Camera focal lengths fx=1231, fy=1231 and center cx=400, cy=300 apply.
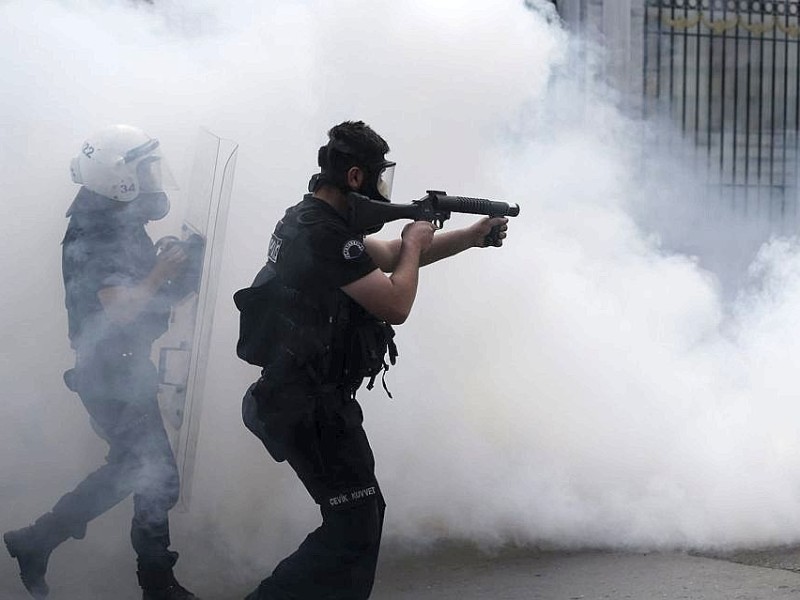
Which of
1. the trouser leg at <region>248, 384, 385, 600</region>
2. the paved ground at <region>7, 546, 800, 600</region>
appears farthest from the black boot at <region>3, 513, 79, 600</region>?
the trouser leg at <region>248, 384, 385, 600</region>

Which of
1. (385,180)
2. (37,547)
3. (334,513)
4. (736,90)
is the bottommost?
(37,547)

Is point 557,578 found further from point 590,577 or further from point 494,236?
point 494,236

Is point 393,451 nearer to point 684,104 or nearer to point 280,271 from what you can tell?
point 280,271

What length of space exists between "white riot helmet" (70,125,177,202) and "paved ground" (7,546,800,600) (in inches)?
55.2

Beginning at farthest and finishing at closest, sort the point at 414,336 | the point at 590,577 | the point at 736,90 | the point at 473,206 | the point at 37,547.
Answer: the point at 736,90 < the point at 414,336 < the point at 590,577 < the point at 37,547 < the point at 473,206

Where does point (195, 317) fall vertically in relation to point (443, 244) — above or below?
below

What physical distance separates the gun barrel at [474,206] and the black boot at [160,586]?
152cm

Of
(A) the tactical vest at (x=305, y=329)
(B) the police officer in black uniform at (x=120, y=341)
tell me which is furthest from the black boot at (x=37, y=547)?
(A) the tactical vest at (x=305, y=329)

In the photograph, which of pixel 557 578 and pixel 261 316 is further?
pixel 557 578

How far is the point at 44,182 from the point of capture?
4.60 metres

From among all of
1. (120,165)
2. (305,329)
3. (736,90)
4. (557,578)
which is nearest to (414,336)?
(557,578)

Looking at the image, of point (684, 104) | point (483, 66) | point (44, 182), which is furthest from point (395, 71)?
point (684, 104)

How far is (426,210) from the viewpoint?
12.0 ft

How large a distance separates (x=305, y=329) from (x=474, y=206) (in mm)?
704
